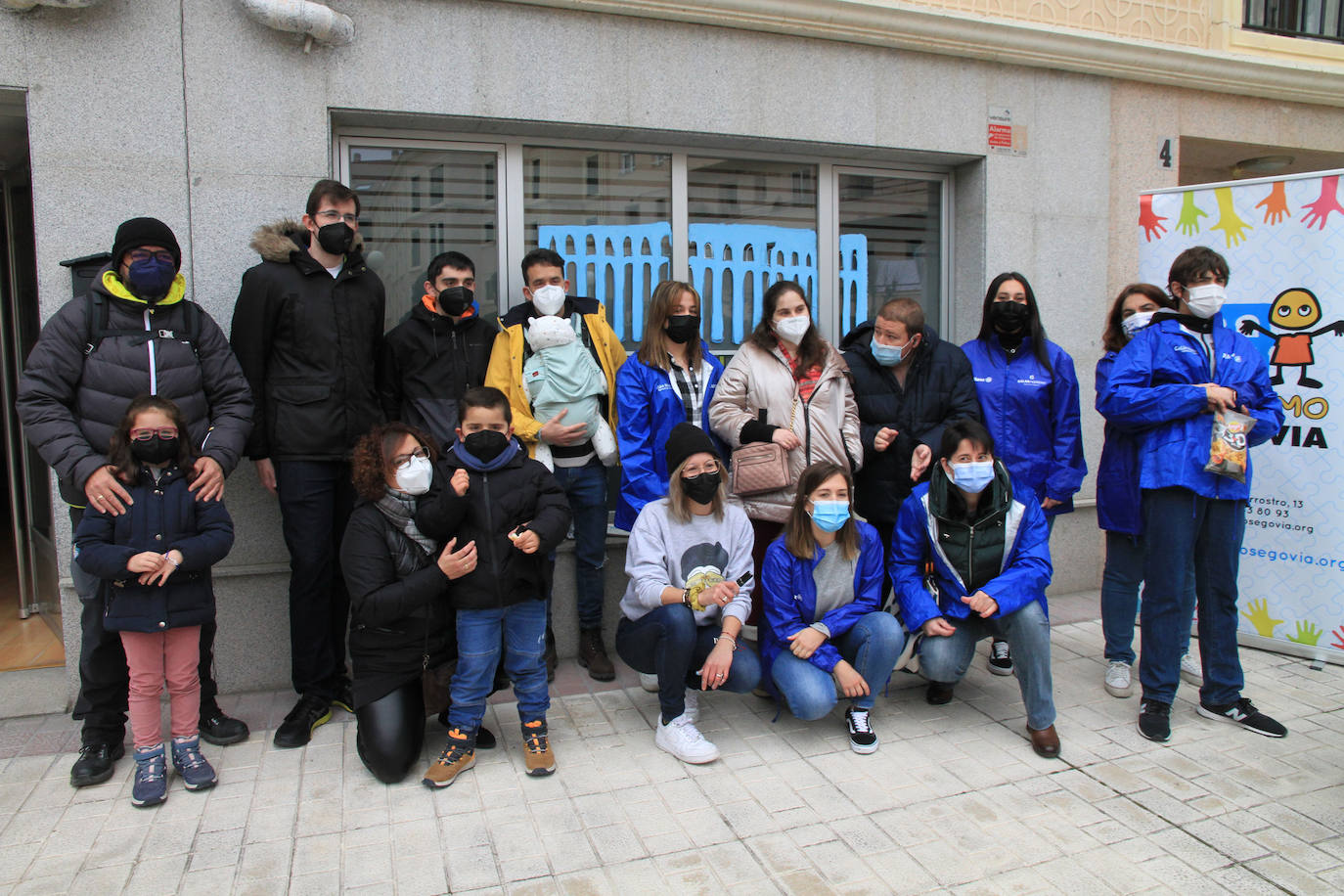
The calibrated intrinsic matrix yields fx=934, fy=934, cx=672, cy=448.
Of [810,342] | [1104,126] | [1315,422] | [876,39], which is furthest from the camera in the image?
[1104,126]

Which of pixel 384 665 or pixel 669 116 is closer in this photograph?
pixel 384 665

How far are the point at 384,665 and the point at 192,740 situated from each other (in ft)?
2.59

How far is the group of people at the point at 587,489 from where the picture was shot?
3639mm

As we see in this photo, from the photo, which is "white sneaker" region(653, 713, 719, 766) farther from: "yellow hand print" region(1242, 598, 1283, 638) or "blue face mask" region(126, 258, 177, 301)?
"yellow hand print" region(1242, 598, 1283, 638)

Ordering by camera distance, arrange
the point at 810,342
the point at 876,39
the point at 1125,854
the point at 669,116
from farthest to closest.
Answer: the point at 876,39 < the point at 669,116 < the point at 810,342 < the point at 1125,854

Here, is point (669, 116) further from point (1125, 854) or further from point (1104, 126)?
point (1125, 854)

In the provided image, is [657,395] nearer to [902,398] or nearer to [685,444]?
[685,444]

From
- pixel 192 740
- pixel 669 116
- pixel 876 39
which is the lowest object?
pixel 192 740

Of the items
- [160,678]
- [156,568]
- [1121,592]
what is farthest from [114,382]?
[1121,592]

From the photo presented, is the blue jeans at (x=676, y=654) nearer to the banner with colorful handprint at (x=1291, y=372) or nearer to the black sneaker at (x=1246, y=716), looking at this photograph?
the black sneaker at (x=1246, y=716)

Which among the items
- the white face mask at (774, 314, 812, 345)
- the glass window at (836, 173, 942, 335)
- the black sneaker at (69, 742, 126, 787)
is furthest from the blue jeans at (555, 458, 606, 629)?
the glass window at (836, 173, 942, 335)

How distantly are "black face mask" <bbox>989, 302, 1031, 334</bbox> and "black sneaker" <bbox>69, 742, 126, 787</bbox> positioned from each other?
171 inches

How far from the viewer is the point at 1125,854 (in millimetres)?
3156

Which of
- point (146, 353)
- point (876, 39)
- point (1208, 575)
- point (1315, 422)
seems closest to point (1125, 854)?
point (1208, 575)
